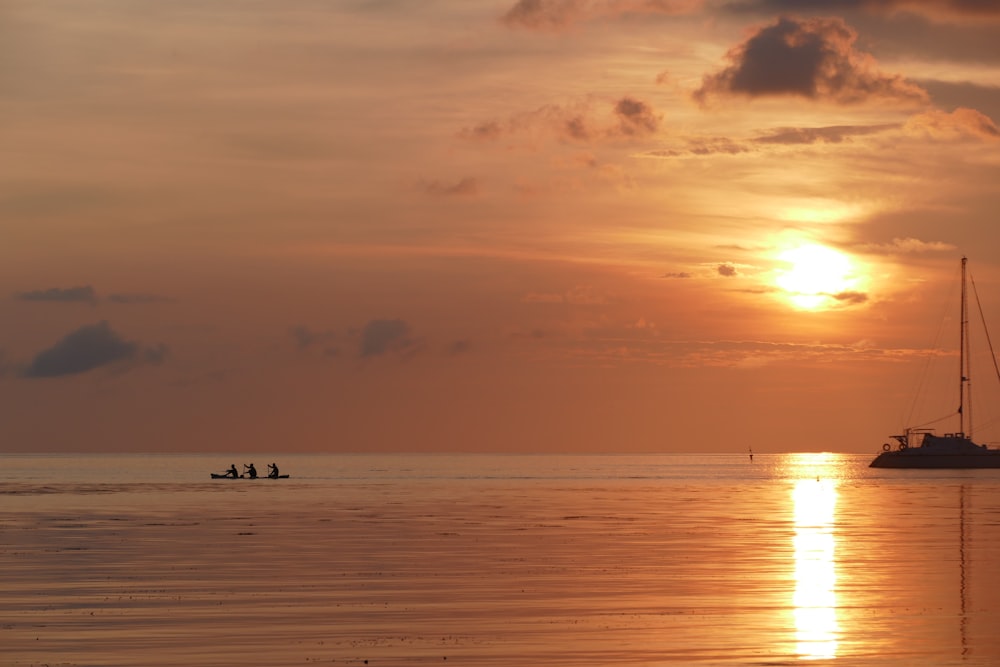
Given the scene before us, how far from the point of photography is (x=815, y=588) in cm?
4231

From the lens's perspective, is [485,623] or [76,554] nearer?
[485,623]

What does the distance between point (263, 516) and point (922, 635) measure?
57.2 m

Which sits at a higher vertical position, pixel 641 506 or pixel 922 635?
pixel 641 506

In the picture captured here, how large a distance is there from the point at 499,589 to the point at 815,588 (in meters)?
9.76

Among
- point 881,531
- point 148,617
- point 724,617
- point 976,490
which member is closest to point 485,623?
point 724,617

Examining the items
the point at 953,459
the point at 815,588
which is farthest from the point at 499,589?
the point at 953,459

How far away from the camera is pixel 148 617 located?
119 feet

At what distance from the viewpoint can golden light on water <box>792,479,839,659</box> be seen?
31.6 metres

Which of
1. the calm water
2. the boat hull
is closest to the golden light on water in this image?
the calm water

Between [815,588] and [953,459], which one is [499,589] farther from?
[953,459]

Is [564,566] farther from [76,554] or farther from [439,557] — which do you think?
[76,554]

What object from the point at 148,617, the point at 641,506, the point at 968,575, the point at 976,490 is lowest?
the point at 148,617

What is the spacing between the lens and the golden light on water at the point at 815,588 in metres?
31.6

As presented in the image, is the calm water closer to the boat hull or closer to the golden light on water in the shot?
the golden light on water
